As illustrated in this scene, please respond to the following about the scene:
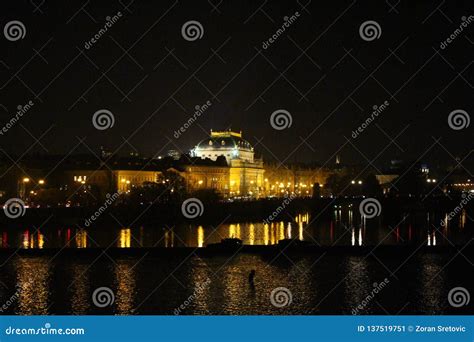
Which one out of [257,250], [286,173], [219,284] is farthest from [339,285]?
[286,173]

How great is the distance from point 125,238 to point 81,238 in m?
1.38

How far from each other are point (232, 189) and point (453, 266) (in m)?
50.2

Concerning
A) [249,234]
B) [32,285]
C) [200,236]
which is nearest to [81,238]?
[200,236]

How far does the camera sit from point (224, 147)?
76.3 metres

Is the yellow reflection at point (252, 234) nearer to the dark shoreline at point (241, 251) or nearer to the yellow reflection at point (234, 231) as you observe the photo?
the yellow reflection at point (234, 231)

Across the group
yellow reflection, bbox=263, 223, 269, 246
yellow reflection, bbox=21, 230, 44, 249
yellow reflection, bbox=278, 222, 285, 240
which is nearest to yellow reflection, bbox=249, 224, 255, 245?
yellow reflection, bbox=263, 223, 269, 246

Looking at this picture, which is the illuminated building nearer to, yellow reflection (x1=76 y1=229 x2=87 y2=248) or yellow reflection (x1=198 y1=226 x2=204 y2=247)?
yellow reflection (x1=198 y1=226 x2=204 y2=247)

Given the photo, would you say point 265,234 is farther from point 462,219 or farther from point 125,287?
point 125,287

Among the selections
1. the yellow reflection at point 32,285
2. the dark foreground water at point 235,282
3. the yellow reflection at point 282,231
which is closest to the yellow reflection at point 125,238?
the dark foreground water at point 235,282

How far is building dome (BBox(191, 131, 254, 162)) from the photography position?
75.2 m

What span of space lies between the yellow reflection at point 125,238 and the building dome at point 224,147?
4837cm

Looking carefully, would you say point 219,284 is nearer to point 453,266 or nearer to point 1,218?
point 453,266

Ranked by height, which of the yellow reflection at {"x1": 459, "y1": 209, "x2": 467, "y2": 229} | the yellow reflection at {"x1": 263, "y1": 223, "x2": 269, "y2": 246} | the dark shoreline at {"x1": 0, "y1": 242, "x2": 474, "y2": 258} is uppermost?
the yellow reflection at {"x1": 459, "y1": 209, "x2": 467, "y2": 229}

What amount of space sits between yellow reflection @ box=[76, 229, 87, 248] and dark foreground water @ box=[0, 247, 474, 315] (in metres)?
4.42
